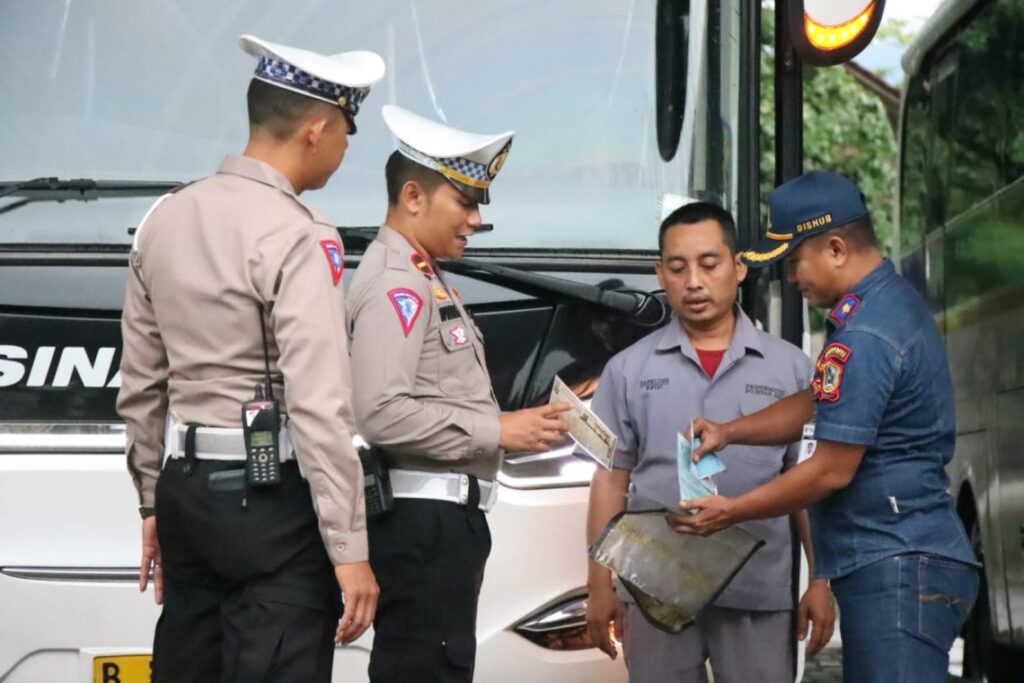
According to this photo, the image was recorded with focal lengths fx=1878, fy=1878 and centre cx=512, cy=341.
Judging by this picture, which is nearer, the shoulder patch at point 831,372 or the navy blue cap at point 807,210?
the shoulder patch at point 831,372

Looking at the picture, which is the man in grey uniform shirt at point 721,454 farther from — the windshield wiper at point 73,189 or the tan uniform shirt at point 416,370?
the windshield wiper at point 73,189

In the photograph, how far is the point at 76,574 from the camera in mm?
4715

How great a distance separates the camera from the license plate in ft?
15.5

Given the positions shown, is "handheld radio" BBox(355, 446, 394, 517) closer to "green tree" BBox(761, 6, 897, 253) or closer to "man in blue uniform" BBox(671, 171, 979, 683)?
"man in blue uniform" BBox(671, 171, 979, 683)

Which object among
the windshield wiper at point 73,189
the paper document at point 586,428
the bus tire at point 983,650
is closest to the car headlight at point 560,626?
the paper document at point 586,428

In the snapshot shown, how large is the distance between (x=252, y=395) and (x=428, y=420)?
1.52 ft

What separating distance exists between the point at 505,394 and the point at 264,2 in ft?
4.17

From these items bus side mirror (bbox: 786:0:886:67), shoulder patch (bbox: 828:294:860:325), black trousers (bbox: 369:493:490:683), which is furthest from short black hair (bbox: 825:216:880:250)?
black trousers (bbox: 369:493:490:683)

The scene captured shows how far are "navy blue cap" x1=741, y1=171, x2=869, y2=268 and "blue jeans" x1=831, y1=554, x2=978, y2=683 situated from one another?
756 mm

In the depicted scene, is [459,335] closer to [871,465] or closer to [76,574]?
[871,465]

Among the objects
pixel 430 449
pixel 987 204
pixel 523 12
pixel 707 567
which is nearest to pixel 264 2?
pixel 523 12

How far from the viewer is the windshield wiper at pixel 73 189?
4938 millimetres

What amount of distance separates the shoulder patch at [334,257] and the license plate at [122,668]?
4.66 ft

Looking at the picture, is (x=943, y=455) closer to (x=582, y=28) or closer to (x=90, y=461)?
(x=582, y=28)
